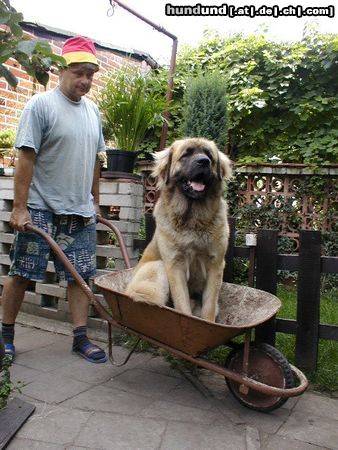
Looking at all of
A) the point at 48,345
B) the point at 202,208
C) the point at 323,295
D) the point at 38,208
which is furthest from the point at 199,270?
the point at 323,295

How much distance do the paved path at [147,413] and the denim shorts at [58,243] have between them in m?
0.68

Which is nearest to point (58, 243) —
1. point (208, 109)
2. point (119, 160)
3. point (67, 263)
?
point (67, 263)

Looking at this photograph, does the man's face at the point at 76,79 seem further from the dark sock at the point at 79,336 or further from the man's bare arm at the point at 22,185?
the dark sock at the point at 79,336

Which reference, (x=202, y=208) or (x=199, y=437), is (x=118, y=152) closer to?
(x=202, y=208)

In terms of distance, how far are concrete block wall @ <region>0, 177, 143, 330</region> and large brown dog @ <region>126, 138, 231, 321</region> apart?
3.05 ft

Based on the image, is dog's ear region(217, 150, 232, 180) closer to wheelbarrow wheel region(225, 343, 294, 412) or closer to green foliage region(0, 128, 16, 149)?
wheelbarrow wheel region(225, 343, 294, 412)

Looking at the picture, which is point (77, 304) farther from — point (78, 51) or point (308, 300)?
point (78, 51)

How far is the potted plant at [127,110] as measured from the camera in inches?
155

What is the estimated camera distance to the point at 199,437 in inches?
85.4

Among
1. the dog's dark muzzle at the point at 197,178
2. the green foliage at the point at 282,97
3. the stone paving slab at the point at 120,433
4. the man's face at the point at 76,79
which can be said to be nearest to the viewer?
the stone paving slab at the point at 120,433

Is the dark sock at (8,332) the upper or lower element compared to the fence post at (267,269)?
lower

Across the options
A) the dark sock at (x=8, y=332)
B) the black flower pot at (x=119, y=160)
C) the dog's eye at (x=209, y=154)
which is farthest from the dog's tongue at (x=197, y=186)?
the dark sock at (x=8, y=332)

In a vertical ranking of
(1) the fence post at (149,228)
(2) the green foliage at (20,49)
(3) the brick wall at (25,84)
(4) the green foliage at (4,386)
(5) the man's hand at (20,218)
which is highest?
(3) the brick wall at (25,84)

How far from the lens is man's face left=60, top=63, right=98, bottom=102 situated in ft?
10.0
